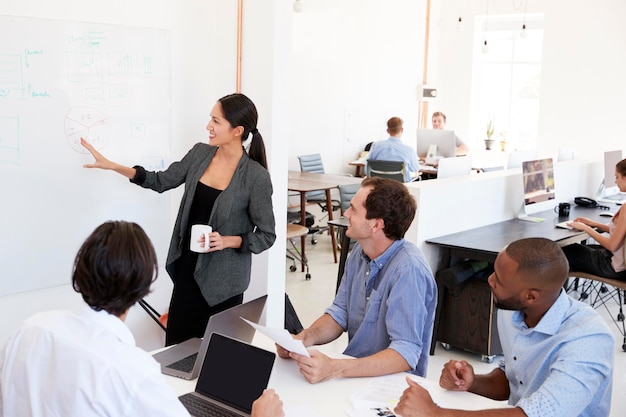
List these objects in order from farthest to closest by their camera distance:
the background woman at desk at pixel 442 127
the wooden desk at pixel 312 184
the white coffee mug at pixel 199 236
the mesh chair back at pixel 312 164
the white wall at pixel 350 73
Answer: the background woman at desk at pixel 442 127 < the white wall at pixel 350 73 < the mesh chair back at pixel 312 164 < the wooden desk at pixel 312 184 < the white coffee mug at pixel 199 236

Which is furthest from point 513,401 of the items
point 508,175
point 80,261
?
point 508,175

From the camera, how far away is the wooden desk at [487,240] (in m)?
4.34

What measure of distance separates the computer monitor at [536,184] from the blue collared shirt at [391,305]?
2849mm

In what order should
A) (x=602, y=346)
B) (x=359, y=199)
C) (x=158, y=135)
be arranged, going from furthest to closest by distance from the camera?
(x=158, y=135) → (x=359, y=199) → (x=602, y=346)

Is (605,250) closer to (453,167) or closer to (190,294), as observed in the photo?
(453,167)

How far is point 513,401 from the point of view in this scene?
2.13 meters

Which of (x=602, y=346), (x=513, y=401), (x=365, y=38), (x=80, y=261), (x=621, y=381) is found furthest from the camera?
(x=365, y=38)

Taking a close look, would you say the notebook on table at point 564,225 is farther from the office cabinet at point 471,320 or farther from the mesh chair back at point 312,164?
the mesh chair back at point 312,164

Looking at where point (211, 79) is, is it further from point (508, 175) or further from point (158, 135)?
point (508, 175)

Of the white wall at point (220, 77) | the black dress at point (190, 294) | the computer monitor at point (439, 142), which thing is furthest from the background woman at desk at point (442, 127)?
the black dress at point (190, 294)

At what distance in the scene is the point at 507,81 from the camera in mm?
10695

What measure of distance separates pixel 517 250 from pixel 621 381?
273 cm

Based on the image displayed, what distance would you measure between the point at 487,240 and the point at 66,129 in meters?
2.64

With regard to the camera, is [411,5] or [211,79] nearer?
[211,79]
